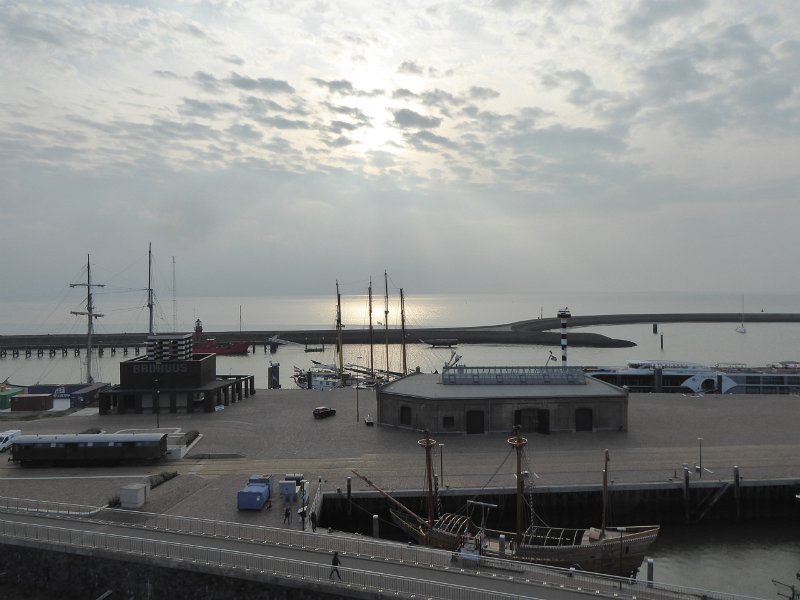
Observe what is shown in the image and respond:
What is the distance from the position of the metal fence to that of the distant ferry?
48048 mm

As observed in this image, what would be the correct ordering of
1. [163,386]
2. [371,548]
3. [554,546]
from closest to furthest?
1. [371,548]
2. [554,546]
3. [163,386]

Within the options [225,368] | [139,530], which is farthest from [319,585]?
[225,368]

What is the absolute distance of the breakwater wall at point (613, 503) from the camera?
31.7m

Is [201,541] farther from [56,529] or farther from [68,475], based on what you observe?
[68,475]

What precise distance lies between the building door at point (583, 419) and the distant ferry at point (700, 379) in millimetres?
23120

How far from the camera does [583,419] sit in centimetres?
4528

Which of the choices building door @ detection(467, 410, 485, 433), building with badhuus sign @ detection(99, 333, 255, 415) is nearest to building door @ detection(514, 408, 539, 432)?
building door @ detection(467, 410, 485, 433)

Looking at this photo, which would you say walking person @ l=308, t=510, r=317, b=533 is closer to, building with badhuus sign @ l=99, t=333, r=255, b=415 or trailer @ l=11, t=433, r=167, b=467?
trailer @ l=11, t=433, r=167, b=467

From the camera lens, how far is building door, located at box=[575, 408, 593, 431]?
45219 millimetres

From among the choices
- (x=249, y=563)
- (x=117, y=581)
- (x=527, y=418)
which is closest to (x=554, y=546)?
(x=249, y=563)

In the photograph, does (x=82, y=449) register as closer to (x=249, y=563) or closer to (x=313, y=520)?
(x=313, y=520)

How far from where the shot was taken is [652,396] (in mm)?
59125

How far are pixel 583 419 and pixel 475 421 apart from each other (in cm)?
790

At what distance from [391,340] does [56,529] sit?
141m
